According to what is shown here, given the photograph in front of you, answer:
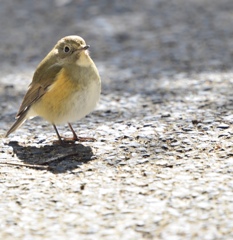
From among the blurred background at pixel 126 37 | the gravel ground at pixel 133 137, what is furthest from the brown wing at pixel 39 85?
the blurred background at pixel 126 37

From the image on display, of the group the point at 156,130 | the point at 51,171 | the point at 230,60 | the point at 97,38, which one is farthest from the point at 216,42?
the point at 51,171

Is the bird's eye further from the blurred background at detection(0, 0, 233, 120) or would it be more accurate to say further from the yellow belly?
the blurred background at detection(0, 0, 233, 120)

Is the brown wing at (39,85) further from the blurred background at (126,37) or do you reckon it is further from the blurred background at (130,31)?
the blurred background at (130,31)

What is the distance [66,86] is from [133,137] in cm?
83

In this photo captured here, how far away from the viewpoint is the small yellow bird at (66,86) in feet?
18.6

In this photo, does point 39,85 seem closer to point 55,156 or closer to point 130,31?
point 55,156

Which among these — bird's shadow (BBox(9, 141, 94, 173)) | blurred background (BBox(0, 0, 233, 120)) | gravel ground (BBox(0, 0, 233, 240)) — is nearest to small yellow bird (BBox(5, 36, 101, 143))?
bird's shadow (BBox(9, 141, 94, 173))

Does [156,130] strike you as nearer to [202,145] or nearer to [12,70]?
[202,145]

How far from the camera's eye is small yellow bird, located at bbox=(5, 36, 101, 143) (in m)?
5.68

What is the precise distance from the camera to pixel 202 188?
461 centimetres

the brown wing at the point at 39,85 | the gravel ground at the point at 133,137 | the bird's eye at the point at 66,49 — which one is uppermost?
the bird's eye at the point at 66,49

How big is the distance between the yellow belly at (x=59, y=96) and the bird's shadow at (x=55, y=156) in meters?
0.31

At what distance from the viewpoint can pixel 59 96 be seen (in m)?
5.70

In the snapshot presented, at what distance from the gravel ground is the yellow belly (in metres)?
0.36
